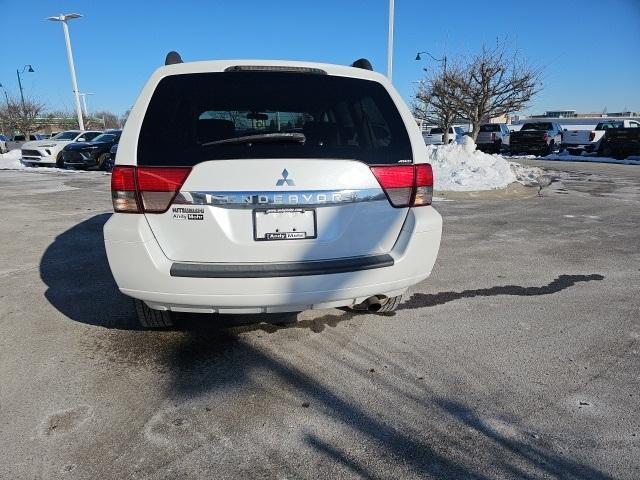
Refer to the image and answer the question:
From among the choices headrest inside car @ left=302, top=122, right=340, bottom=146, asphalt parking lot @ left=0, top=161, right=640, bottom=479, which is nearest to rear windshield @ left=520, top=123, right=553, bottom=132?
asphalt parking lot @ left=0, top=161, right=640, bottom=479

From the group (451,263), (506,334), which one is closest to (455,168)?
(451,263)

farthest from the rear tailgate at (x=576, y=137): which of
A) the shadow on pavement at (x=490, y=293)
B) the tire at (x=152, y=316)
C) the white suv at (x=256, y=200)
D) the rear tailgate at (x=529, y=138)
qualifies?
the tire at (x=152, y=316)

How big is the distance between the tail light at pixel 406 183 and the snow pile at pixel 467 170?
8.51m

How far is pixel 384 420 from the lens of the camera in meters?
2.40

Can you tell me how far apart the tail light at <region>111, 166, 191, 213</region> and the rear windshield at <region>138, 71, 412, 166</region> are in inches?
2.3

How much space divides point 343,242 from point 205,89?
1272mm

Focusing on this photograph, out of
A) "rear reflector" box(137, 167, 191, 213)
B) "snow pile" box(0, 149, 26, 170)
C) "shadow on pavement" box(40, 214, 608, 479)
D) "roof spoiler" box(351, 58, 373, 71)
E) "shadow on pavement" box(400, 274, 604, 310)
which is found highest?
"roof spoiler" box(351, 58, 373, 71)

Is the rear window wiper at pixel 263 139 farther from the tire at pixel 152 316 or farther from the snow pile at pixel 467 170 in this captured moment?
the snow pile at pixel 467 170

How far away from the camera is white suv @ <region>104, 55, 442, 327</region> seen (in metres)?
2.56

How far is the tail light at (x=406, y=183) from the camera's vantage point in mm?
2773

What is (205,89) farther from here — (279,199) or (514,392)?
(514,392)

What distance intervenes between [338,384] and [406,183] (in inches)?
51.1

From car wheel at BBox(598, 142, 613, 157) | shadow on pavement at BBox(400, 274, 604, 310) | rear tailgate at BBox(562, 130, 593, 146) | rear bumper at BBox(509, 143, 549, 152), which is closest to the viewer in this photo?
shadow on pavement at BBox(400, 274, 604, 310)

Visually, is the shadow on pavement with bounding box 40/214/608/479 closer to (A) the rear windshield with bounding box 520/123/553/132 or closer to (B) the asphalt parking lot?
(B) the asphalt parking lot
